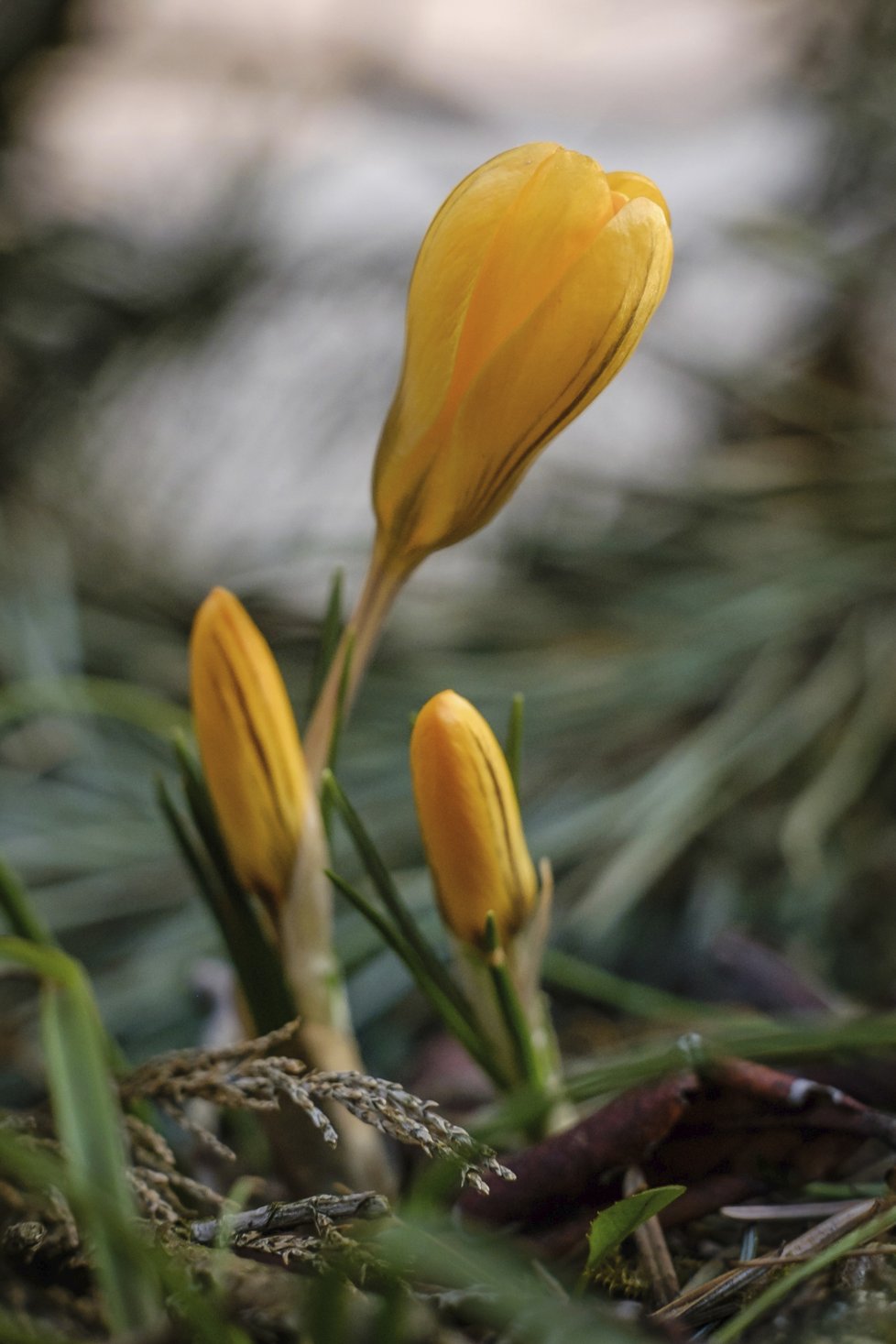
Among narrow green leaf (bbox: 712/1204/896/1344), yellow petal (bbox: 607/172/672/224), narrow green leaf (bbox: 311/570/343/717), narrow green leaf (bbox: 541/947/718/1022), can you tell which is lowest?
narrow green leaf (bbox: 541/947/718/1022)

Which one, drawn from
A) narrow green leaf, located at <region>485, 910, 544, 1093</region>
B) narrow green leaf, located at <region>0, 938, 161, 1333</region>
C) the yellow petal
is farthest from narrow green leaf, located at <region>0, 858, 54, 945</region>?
the yellow petal

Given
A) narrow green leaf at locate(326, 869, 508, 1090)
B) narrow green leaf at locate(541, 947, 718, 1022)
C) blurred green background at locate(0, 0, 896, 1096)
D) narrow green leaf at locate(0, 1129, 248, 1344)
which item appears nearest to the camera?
narrow green leaf at locate(0, 1129, 248, 1344)

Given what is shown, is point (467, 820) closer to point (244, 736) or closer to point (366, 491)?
point (244, 736)

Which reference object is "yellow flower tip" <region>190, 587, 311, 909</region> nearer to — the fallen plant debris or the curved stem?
the curved stem

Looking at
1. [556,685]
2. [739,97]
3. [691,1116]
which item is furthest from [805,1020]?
[739,97]

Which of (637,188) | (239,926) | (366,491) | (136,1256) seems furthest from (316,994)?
(366,491)

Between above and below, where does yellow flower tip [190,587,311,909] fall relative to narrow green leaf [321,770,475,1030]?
above

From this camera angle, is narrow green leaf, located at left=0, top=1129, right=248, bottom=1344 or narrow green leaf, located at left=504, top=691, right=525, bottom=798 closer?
narrow green leaf, located at left=0, top=1129, right=248, bottom=1344
